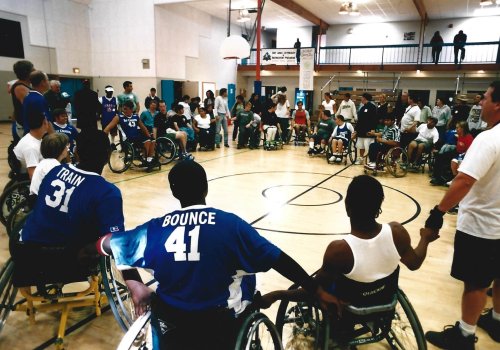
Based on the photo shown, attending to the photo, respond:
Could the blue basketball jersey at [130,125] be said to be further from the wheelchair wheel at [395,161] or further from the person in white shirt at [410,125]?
the person in white shirt at [410,125]

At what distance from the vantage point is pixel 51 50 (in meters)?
12.6

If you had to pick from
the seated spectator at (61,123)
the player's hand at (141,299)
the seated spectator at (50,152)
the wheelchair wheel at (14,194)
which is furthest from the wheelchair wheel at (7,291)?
the seated spectator at (61,123)

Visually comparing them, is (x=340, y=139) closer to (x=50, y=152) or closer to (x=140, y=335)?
(x=50, y=152)

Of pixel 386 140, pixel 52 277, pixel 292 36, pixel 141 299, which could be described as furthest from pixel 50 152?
pixel 292 36

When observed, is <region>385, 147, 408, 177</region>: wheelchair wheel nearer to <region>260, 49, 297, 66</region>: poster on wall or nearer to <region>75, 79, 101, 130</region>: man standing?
<region>75, 79, 101, 130</region>: man standing

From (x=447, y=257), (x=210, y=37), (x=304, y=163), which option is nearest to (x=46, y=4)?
(x=210, y=37)

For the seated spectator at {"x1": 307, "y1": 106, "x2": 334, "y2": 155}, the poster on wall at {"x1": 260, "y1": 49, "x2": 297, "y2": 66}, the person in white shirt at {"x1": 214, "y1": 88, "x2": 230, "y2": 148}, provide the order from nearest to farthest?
the seated spectator at {"x1": 307, "y1": 106, "x2": 334, "y2": 155} < the person in white shirt at {"x1": 214, "y1": 88, "x2": 230, "y2": 148} < the poster on wall at {"x1": 260, "y1": 49, "x2": 297, "y2": 66}

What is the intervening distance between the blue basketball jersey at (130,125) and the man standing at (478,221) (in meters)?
5.53

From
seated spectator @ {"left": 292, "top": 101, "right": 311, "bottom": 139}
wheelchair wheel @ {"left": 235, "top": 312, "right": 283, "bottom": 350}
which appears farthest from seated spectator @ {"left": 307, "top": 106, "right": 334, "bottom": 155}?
wheelchair wheel @ {"left": 235, "top": 312, "right": 283, "bottom": 350}

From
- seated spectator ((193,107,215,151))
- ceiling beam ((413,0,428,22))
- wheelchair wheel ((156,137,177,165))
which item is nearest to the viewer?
wheelchair wheel ((156,137,177,165))

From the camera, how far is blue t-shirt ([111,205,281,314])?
1159 millimetres

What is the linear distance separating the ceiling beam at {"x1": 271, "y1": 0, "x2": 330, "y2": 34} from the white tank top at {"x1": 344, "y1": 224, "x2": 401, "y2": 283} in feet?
41.6

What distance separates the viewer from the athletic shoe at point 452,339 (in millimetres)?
1892

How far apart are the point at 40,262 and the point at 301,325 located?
4.43ft
